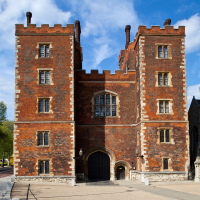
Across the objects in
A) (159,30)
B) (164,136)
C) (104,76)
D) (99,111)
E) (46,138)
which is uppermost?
(159,30)

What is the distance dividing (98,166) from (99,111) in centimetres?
546

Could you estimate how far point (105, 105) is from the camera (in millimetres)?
28297

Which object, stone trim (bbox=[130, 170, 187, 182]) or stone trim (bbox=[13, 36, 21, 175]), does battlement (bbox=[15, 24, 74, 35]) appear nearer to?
Result: stone trim (bbox=[13, 36, 21, 175])

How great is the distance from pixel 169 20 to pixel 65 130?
53.7 ft

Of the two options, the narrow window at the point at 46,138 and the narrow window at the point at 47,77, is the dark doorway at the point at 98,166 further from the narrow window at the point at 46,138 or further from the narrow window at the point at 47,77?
the narrow window at the point at 47,77

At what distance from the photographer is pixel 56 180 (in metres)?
24.2

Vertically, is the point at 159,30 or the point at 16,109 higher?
the point at 159,30

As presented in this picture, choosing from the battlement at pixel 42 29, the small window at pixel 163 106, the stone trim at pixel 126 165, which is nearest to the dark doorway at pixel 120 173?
the stone trim at pixel 126 165

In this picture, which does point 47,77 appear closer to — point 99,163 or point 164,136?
point 99,163

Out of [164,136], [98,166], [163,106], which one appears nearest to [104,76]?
[163,106]

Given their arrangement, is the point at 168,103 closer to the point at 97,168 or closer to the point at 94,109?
the point at 94,109

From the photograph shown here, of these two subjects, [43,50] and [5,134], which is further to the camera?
[5,134]

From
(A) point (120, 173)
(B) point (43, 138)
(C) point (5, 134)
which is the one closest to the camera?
→ (B) point (43, 138)

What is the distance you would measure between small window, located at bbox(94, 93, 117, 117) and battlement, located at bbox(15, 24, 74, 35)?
7.15 meters
